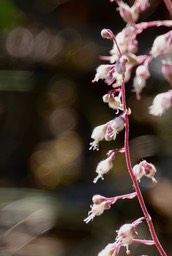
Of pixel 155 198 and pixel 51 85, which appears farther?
pixel 51 85

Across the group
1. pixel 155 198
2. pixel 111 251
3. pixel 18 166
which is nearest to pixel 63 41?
pixel 18 166

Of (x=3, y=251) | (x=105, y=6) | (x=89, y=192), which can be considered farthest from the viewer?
(x=105, y=6)

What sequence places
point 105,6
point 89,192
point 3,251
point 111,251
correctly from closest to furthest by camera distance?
point 111,251 < point 3,251 < point 89,192 < point 105,6

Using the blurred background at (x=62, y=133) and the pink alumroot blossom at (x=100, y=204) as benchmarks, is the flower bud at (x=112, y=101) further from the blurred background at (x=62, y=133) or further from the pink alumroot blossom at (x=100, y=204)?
the blurred background at (x=62, y=133)

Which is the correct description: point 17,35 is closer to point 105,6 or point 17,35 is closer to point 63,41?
point 63,41

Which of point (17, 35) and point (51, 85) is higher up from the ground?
point (17, 35)

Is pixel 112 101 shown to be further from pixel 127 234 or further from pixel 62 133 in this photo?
pixel 62 133

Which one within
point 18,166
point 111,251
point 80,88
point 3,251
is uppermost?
point 80,88

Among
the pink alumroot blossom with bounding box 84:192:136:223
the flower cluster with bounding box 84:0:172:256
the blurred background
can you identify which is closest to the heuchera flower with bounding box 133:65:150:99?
the flower cluster with bounding box 84:0:172:256
